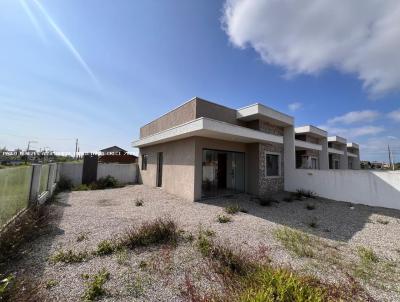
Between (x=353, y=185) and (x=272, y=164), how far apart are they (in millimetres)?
4594

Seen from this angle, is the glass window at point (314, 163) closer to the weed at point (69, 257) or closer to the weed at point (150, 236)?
the weed at point (150, 236)

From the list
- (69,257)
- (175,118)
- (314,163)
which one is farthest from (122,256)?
(314,163)

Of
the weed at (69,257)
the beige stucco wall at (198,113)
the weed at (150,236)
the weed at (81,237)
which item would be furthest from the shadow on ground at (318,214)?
the weed at (69,257)

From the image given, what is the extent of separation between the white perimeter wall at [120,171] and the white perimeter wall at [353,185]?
13176 millimetres

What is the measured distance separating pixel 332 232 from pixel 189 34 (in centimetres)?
1000

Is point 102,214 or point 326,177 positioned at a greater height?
point 326,177

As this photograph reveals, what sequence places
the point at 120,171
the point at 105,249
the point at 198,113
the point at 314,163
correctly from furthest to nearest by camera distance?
the point at 314,163 < the point at 120,171 < the point at 198,113 < the point at 105,249

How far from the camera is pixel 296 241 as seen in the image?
210 inches

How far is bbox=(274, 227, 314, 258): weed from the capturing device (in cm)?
460

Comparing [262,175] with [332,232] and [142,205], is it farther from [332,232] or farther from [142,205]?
[142,205]

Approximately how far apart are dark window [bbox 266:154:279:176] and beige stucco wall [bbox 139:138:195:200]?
574 cm

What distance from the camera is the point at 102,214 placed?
7547mm

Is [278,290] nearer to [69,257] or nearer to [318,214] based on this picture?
[69,257]

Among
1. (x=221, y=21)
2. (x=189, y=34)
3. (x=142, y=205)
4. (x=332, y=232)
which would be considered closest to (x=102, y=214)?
(x=142, y=205)
